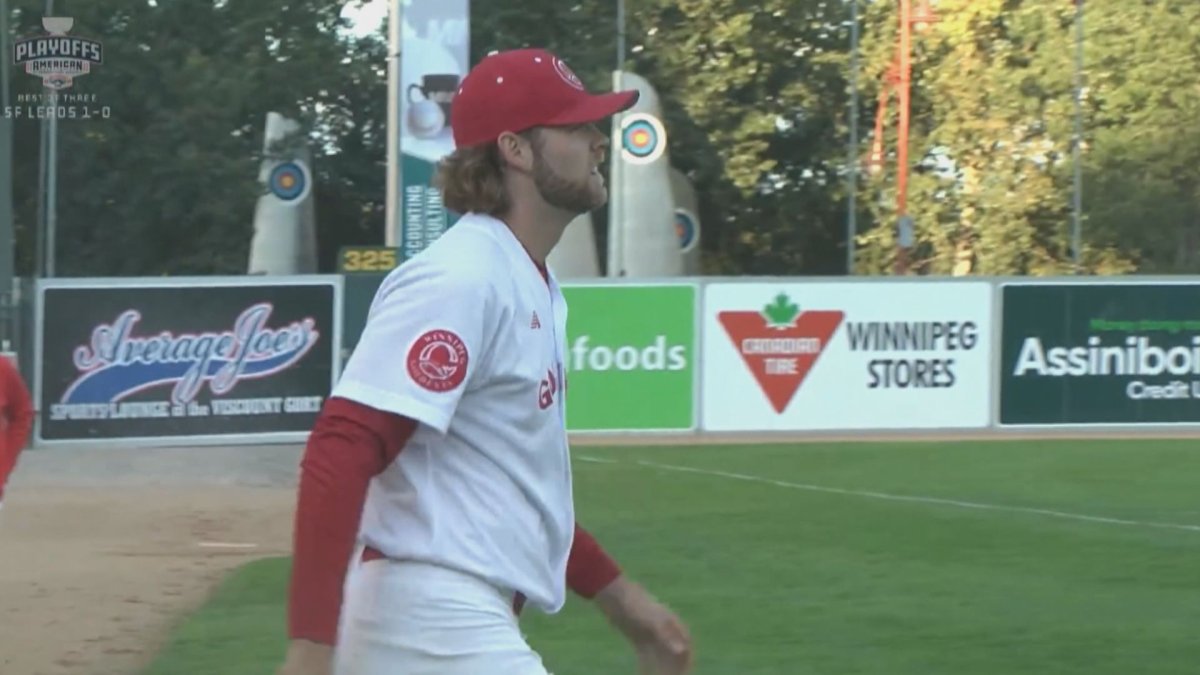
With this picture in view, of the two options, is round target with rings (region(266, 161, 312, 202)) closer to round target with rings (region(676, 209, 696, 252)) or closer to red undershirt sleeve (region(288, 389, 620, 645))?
round target with rings (region(676, 209, 696, 252))

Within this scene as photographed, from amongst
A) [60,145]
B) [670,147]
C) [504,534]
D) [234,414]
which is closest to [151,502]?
[234,414]

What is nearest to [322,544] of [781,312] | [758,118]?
[781,312]

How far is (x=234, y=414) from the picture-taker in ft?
64.3

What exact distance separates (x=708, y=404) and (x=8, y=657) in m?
12.3

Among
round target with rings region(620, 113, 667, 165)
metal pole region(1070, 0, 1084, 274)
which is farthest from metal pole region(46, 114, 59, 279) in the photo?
metal pole region(1070, 0, 1084, 274)

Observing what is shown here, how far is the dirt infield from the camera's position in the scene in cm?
955

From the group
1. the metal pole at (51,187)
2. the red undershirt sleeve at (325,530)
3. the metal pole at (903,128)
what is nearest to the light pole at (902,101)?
the metal pole at (903,128)

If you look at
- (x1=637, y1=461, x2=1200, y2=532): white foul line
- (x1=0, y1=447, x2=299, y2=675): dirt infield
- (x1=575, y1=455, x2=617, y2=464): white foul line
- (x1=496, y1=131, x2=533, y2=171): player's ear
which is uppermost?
(x1=496, y1=131, x2=533, y2=171): player's ear

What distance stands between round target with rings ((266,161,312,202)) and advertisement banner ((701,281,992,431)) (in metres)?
14.4

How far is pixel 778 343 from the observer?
2081cm

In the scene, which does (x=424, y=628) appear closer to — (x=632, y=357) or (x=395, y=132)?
(x=632, y=357)

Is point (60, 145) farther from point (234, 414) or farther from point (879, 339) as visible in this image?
point (879, 339)

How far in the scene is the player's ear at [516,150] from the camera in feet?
10.5

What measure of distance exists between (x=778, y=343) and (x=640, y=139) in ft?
41.8
